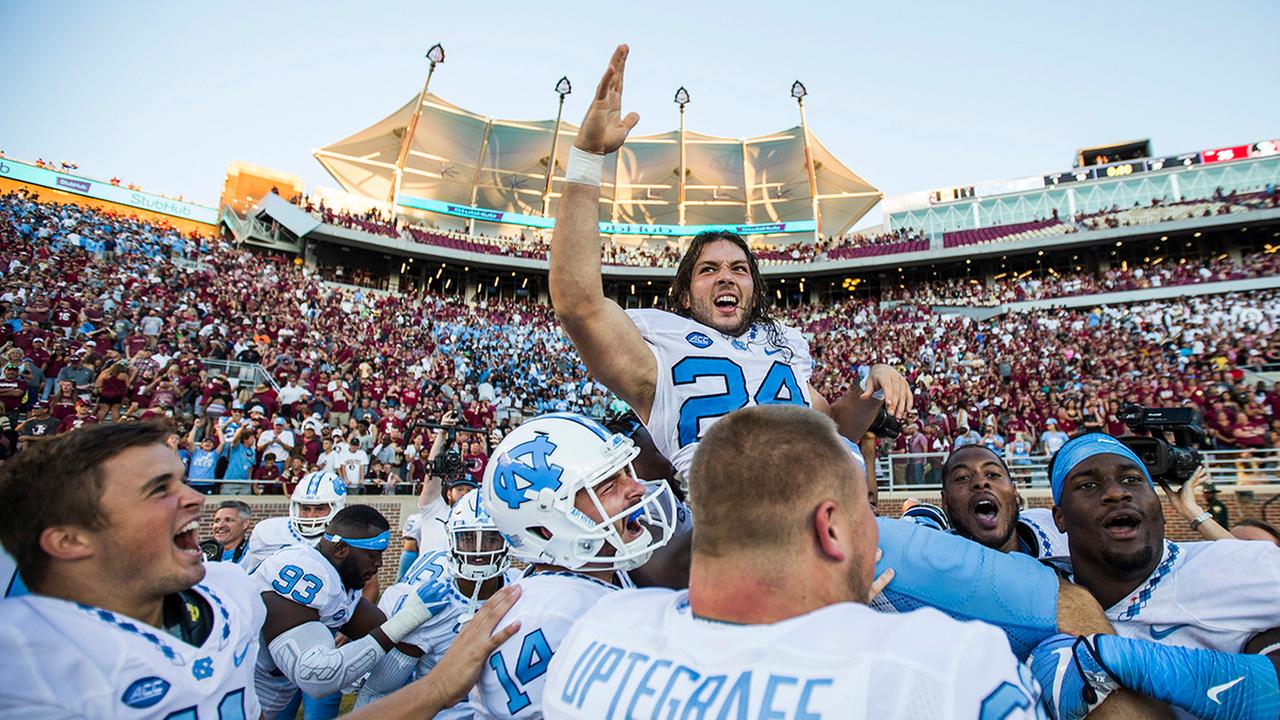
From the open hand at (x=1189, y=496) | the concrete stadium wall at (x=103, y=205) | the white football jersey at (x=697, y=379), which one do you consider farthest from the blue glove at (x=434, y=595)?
the concrete stadium wall at (x=103, y=205)

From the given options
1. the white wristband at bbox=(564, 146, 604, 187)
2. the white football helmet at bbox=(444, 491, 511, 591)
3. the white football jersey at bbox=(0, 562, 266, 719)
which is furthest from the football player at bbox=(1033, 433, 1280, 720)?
the white football helmet at bbox=(444, 491, 511, 591)

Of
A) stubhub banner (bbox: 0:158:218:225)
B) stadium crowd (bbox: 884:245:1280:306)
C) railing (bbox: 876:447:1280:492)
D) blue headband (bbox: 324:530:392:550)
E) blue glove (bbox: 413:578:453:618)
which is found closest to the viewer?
blue glove (bbox: 413:578:453:618)

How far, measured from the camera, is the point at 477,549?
11.3 feet

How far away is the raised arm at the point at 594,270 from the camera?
7.37 feet

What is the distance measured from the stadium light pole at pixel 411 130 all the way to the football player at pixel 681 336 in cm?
3545

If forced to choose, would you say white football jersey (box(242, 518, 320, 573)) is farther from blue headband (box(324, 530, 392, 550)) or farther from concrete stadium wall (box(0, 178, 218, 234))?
concrete stadium wall (box(0, 178, 218, 234))

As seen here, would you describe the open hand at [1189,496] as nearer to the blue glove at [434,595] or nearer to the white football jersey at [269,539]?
the blue glove at [434,595]

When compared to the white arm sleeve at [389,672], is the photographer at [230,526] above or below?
above

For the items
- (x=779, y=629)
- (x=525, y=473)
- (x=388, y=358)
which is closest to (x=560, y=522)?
(x=525, y=473)

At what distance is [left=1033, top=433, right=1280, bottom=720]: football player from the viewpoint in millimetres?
1637

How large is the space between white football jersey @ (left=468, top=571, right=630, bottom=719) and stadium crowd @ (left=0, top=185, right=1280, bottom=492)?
6.65 meters

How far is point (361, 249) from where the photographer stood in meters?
33.4

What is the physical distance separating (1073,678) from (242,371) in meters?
17.1

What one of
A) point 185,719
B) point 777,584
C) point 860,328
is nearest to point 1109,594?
point 777,584
